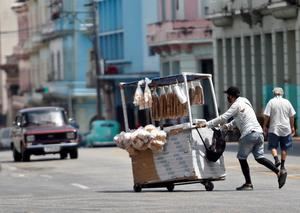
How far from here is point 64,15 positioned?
88.1 m

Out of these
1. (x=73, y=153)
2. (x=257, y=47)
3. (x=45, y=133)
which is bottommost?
(x=73, y=153)

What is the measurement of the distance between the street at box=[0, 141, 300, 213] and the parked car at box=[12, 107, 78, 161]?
5.35 metres

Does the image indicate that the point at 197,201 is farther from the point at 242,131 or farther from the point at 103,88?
the point at 103,88

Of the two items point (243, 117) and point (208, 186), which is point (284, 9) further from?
point (243, 117)

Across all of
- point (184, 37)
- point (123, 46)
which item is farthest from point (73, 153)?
point (123, 46)

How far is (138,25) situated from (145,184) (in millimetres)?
54226

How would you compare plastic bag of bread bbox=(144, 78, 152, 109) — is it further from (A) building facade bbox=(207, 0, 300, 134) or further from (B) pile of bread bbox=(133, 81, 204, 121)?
(A) building facade bbox=(207, 0, 300, 134)

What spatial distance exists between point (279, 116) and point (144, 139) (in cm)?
357

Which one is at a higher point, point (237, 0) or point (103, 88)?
point (237, 0)

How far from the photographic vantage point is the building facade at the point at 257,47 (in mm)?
53688

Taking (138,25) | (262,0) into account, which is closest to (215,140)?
(262,0)

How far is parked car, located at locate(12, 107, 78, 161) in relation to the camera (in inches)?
1693

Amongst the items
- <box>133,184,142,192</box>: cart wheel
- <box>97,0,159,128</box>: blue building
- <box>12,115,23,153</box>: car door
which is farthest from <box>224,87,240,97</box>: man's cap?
<box>97,0,159,128</box>: blue building

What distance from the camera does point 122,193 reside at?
925 inches
